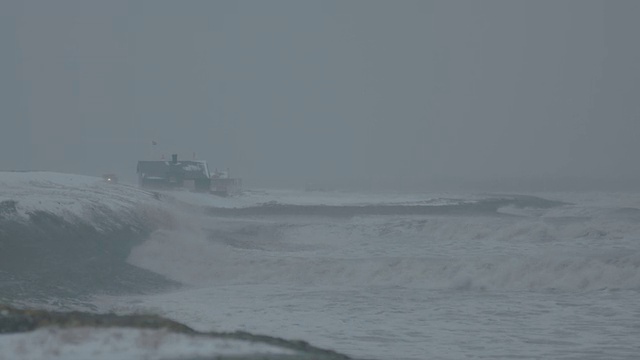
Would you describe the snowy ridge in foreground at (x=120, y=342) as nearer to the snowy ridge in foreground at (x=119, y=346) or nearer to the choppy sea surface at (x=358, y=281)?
the snowy ridge in foreground at (x=119, y=346)

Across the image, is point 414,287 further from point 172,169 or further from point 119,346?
point 172,169

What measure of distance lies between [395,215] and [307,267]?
2877 centimetres

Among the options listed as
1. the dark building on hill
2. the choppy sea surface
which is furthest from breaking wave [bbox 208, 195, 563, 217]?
the choppy sea surface

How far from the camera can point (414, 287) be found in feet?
73.4

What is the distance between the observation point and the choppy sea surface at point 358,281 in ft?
48.4

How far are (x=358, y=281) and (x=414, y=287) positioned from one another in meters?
1.60

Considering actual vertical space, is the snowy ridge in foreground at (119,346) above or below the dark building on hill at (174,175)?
below

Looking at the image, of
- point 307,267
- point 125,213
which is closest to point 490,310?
point 307,267

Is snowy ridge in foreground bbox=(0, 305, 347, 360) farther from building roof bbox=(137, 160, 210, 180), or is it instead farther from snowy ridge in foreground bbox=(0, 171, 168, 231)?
building roof bbox=(137, 160, 210, 180)

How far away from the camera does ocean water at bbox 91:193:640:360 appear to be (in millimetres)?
14469

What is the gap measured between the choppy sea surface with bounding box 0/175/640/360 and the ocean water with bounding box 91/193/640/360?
0.05 m

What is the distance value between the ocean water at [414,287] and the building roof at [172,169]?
31514 mm

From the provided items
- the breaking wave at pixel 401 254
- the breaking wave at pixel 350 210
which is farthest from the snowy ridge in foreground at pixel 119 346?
the breaking wave at pixel 350 210

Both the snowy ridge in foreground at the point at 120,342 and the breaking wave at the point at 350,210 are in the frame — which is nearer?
the snowy ridge in foreground at the point at 120,342
